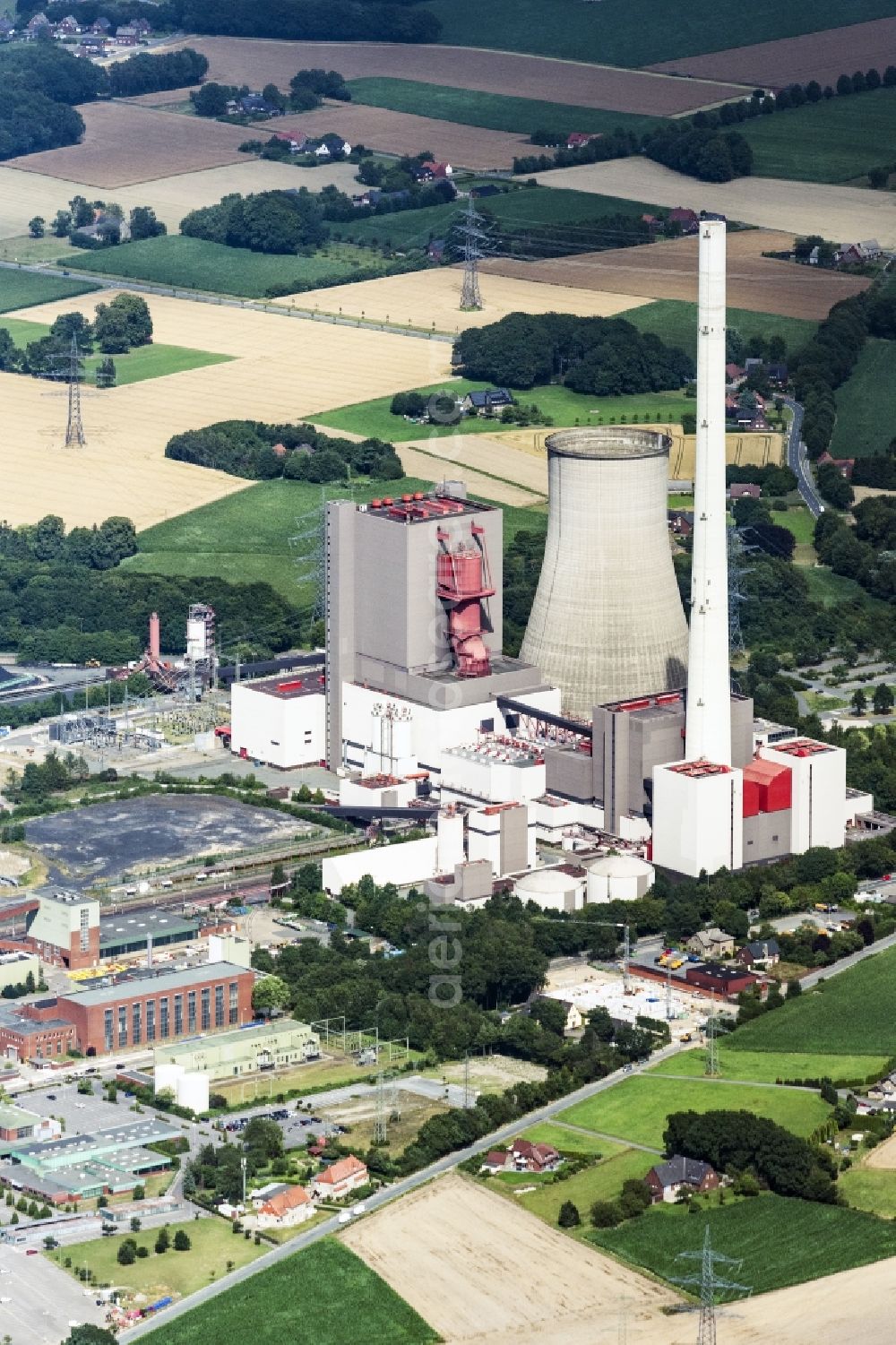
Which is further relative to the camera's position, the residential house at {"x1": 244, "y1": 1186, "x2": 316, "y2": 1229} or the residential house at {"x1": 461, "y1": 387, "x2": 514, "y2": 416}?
the residential house at {"x1": 461, "y1": 387, "x2": 514, "y2": 416}

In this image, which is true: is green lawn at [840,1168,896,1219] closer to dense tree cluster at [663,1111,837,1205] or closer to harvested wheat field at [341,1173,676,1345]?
dense tree cluster at [663,1111,837,1205]

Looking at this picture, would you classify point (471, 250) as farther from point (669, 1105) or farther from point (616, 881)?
point (669, 1105)

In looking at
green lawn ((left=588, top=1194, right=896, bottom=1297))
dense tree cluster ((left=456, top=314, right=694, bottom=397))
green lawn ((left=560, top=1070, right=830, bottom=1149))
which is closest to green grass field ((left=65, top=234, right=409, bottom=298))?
dense tree cluster ((left=456, top=314, right=694, bottom=397))

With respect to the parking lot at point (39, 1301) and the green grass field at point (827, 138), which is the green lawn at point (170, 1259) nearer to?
the parking lot at point (39, 1301)

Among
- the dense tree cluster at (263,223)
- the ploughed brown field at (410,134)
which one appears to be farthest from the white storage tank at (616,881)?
the ploughed brown field at (410,134)

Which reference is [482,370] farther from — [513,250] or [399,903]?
[399,903]

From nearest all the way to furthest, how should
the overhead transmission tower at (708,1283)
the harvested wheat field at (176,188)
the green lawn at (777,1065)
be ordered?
the overhead transmission tower at (708,1283), the green lawn at (777,1065), the harvested wheat field at (176,188)

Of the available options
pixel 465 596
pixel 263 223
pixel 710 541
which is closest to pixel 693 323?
pixel 263 223
